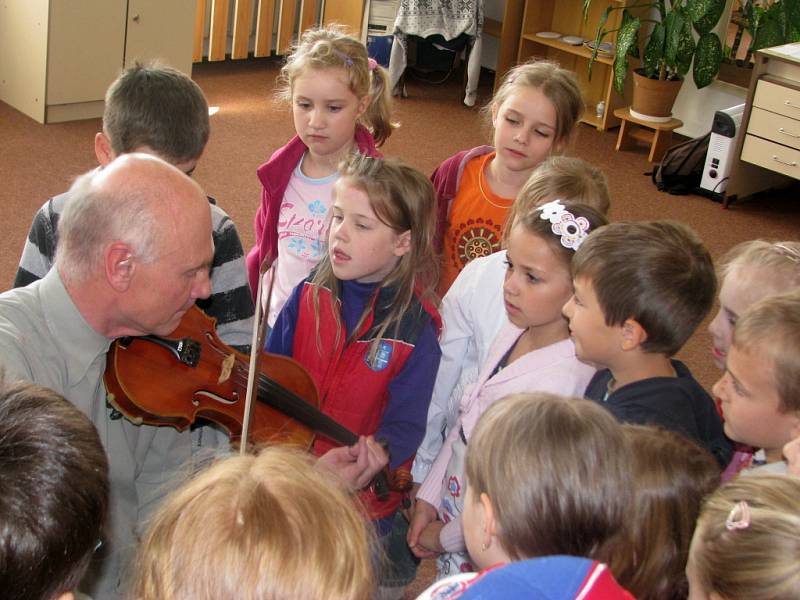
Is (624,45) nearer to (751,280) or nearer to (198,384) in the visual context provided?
(751,280)

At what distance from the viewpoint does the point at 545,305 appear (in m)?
1.80

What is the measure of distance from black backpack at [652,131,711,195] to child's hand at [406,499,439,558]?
3.64 m

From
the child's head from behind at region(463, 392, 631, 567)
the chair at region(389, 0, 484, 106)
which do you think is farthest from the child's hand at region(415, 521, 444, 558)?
the chair at region(389, 0, 484, 106)

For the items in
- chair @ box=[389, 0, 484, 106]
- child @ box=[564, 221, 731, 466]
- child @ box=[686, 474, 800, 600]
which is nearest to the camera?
child @ box=[686, 474, 800, 600]

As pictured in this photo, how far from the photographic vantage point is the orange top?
7.72 feet

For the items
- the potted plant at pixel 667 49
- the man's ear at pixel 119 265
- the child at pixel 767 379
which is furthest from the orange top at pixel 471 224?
the potted plant at pixel 667 49

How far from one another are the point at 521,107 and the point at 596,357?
916mm

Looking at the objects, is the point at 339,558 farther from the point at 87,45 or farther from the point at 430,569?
the point at 87,45

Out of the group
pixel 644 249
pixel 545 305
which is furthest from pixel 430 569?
pixel 644 249

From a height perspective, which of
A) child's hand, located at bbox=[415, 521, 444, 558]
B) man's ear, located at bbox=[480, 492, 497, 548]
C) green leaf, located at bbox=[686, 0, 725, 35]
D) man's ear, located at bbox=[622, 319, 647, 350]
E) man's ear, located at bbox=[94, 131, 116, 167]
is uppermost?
green leaf, located at bbox=[686, 0, 725, 35]

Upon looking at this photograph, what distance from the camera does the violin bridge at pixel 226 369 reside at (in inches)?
65.7

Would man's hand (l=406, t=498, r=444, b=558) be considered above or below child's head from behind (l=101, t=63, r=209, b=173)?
below

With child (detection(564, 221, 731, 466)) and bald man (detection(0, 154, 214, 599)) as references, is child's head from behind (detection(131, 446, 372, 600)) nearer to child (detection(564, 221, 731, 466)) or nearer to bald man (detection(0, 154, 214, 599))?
bald man (detection(0, 154, 214, 599))

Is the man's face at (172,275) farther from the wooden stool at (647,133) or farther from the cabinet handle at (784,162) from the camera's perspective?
the wooden stool at (647,133)
